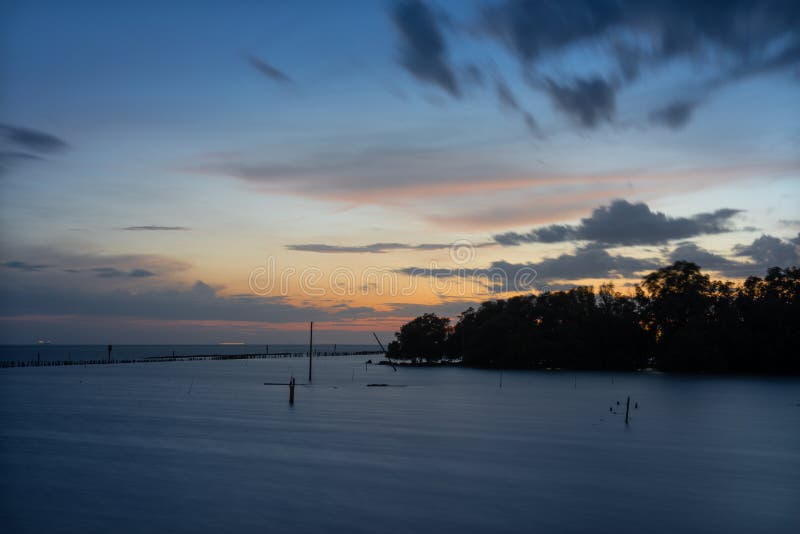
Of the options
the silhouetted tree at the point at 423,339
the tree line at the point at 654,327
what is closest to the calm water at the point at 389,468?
the tree line at the point at 654,327

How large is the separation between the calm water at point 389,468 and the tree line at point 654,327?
2566 inches

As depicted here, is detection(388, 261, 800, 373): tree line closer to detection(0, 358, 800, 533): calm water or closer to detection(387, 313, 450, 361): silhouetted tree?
detection(387, 313, 450, 361): silhouetted tree

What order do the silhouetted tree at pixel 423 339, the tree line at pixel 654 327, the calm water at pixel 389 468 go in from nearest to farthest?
the calm water at pixel 389 468 → the tree line at pixel 654 327 → the silhouetted tree at pixel 423 339

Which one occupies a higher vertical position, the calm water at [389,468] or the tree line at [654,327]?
the tree line at [654,327]

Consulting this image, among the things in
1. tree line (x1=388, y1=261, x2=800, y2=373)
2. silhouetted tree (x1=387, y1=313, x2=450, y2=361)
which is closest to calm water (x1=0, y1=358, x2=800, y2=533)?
tree line (x1=388, y1=261, x2=800, y2=373)

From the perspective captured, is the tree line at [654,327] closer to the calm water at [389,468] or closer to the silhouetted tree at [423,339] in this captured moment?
the silhouetted tree at [423,339]

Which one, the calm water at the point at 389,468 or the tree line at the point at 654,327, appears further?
the tree line at the point at 654,327

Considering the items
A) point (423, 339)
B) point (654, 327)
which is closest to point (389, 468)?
point (654, 327)

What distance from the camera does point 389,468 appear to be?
95.9 ft

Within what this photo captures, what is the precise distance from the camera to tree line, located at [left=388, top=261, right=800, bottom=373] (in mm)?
117688

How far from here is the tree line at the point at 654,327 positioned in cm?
11769

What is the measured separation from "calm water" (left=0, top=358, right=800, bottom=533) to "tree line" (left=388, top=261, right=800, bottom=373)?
65.2m

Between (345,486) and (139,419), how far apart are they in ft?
84.1

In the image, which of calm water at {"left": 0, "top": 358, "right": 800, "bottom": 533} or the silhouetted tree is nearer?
calm water at {"left": 0, "top": 358, "right": 800, "bottom": 533}
